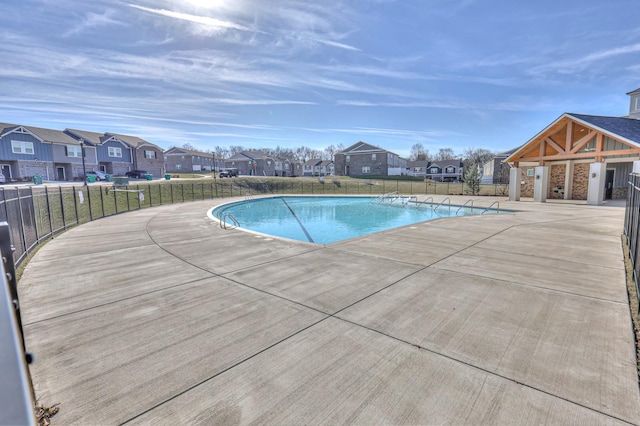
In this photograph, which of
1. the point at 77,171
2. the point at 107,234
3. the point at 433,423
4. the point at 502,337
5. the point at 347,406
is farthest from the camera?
the point at 77,171

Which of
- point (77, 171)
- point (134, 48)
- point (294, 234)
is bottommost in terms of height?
point (294, 234)

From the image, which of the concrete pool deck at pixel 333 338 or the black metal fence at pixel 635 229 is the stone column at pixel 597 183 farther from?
the concrete pool deck at pixel 333 338

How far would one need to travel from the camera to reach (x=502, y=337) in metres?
3.78

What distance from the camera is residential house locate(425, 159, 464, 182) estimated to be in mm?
74181

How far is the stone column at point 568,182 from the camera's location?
22.3m

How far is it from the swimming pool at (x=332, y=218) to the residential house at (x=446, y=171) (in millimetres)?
54771

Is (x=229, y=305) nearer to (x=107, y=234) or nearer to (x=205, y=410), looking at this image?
(x=205, y=410)

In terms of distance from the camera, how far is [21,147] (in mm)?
35656

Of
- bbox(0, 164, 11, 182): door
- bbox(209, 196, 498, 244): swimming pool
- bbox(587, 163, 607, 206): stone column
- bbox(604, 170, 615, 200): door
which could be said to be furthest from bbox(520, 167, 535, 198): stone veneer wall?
bbox(0, 164, 11, 182): door

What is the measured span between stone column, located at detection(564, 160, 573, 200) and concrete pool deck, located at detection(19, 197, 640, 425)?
741 inches

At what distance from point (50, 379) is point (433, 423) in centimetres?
359

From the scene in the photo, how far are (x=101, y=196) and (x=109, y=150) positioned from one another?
36.1m

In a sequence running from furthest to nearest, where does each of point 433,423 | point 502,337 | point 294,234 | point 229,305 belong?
point 294,234, point 229,305, point 502,337, point 433,423

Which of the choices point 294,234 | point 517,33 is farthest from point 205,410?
point 517,33
